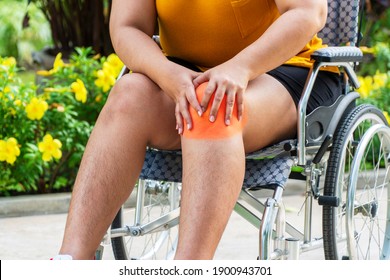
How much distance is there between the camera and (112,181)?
2.45 meters

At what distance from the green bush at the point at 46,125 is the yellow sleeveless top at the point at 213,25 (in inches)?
63.4

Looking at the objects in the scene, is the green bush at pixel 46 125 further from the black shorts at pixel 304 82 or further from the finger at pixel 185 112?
the finger at pixel 185 112

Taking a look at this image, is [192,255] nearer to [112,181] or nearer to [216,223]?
[216,223]

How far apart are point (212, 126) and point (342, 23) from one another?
0.90 metres

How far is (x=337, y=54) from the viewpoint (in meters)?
2.73

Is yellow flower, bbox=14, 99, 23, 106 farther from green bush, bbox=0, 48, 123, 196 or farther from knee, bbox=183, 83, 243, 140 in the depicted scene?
knee, bbox=183, 83, 243, 140

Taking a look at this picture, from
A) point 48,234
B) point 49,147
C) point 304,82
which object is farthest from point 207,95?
point 49,147

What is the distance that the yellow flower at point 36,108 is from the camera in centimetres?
420

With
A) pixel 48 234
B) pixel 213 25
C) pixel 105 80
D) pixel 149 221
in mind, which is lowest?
pixel 48 234

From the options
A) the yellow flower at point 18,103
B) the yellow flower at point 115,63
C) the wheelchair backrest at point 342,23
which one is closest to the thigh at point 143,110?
the wheelchair backrest at point 342,23

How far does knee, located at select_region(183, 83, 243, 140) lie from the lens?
232 cm

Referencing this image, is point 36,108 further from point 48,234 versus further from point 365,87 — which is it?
point 365,87
